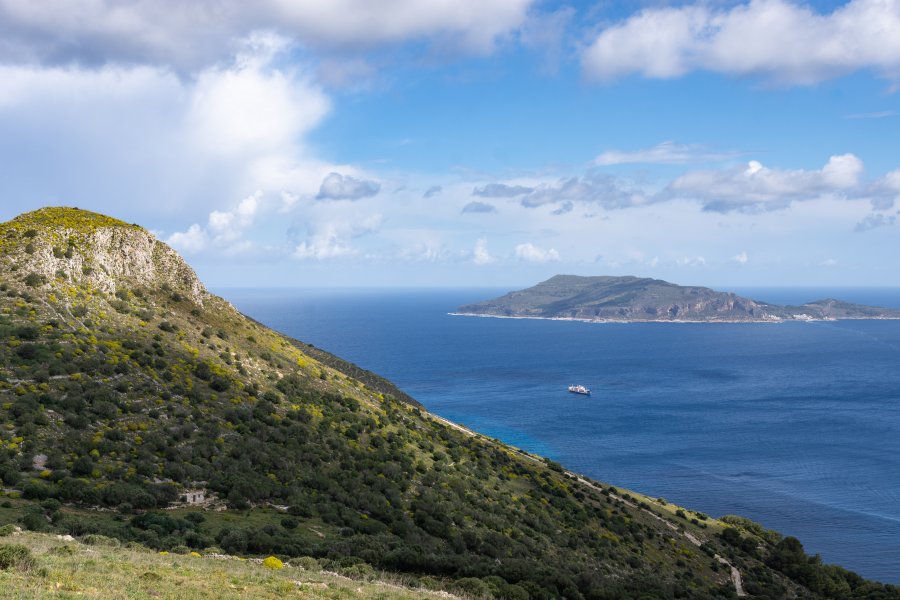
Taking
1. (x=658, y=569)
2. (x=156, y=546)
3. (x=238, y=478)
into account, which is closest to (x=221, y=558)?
(x=156, y=546)

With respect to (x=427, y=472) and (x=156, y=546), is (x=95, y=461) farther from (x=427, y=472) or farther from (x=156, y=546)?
(x=427, y=472)

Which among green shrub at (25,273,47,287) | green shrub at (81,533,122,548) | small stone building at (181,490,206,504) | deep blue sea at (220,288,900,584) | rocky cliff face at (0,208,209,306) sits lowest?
deep blue sea at (220,288,900,584)

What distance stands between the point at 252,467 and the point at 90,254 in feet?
87.0

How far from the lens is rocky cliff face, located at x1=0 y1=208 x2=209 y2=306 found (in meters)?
44.3

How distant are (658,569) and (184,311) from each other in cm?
4566

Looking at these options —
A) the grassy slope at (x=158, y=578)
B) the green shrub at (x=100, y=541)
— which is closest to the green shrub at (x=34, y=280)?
the grassy slope at (x=158, y=578)

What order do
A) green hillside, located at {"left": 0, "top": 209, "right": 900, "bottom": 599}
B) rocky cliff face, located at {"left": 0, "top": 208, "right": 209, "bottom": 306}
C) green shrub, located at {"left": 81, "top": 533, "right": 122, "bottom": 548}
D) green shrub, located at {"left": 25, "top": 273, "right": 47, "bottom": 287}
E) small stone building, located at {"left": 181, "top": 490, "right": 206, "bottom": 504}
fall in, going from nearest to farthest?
1. green shrub, located at {"left": 81, "top": 533, "right": 122, "bottom": 548}
2. green hillside, located at {"left": 0, "top": 209, "right": 900, "bottom": 599}
3. small stone building, located at {"left": 181, "top": 490, "right": 206, "bottom": 504}
4. green shrub, located at {"left": 25, "top": 273, "right": 47, "bottom": 287}
5. rocky cliff face, located at {"left": 0, "top": 208, "right": 209, "bottom": 306}

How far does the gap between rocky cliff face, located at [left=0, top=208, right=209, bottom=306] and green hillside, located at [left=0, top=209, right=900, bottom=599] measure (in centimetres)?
16

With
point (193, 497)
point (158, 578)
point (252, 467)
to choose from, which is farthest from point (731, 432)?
point (158, 578)

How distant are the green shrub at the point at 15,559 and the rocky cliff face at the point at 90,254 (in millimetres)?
34341

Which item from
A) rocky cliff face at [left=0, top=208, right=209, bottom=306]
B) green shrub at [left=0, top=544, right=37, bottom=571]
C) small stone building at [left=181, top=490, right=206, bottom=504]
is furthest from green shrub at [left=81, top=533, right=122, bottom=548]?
rocky cliff face at [left=0, top=208, right=209, bottom=306]

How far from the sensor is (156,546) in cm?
2211

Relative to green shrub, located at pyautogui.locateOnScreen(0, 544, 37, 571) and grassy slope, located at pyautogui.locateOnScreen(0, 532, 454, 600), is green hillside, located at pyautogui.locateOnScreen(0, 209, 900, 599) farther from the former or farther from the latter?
green shrub, located at pyautogui.locateOnScreen(0, 544, 37, 571)

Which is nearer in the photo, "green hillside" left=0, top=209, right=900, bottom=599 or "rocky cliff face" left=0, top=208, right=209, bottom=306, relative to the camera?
"green hillside" left=0, top=209, right=900, bottom=599
